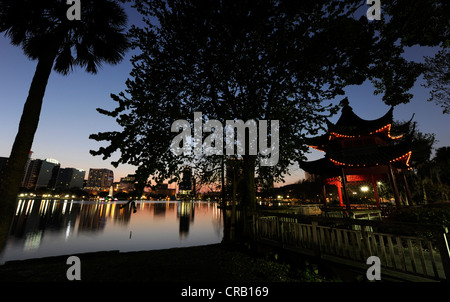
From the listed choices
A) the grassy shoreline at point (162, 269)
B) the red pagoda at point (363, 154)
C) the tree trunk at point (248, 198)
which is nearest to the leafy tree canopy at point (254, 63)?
the tree trunk at point (248, 198)

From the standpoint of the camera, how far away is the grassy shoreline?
5.71 m

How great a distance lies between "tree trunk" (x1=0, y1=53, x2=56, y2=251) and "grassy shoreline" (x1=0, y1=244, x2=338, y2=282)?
2.51 metres

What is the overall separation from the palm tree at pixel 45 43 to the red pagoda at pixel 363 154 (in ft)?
48.9

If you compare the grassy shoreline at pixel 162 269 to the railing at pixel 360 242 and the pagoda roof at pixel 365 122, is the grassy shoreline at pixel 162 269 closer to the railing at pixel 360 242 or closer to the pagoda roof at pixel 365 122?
the railing at pixel 360 242

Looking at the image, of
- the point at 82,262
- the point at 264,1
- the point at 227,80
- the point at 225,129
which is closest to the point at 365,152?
the point at 225,129

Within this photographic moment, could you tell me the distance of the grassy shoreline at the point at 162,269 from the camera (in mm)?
5715

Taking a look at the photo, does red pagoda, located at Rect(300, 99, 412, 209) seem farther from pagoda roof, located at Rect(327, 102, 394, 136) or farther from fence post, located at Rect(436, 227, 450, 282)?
fence post, located at Rect(436, 227, 450, 282)

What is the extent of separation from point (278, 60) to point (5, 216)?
30.5ft

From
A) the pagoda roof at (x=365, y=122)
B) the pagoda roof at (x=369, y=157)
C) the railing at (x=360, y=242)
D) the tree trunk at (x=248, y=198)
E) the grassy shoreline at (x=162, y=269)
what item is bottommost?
the grassy shoreline at (x=162, y=269)

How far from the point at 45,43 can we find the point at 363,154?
20789 mm

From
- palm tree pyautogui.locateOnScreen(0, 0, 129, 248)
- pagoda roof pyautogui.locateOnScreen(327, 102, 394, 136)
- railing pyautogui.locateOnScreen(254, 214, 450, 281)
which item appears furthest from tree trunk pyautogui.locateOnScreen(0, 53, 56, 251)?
pagoda roof pyautogui.locateOnScreen(327, 102, 394, 136)
